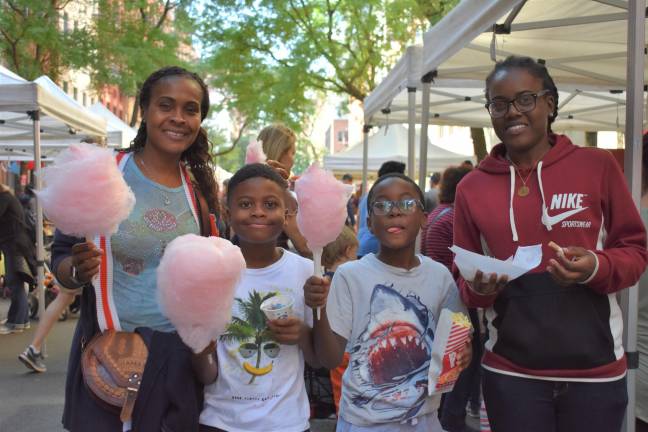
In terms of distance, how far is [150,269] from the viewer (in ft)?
6.70

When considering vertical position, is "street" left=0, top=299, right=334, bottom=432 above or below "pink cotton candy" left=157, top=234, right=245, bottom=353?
below

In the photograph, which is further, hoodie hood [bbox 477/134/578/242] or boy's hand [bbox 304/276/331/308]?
hoodie hood [bbox 477/134/578/242]

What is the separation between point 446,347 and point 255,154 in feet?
3.99

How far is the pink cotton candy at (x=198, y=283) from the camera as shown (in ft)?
5.48

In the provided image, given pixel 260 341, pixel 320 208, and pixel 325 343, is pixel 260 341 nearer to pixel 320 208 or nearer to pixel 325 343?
pixel 325 343

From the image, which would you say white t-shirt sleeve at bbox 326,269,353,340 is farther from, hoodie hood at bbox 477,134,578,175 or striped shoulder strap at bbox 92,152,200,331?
striped shoulder strap at bbox 92,152,200,331

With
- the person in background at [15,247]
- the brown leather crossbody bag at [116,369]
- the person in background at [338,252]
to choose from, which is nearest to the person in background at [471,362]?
the person in background at [338,252]

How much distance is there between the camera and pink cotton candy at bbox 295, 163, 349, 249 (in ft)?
6.75

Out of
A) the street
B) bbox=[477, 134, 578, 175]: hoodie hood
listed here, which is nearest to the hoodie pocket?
bbox=[477, 134, 578, 175]: hoodie hood

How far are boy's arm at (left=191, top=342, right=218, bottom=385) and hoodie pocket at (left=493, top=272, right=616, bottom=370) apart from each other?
91 centimetres

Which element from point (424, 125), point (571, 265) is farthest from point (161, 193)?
point (424, 125)

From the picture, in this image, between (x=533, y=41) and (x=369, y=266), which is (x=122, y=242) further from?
(x=533, y=41)

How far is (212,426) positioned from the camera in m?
2.12

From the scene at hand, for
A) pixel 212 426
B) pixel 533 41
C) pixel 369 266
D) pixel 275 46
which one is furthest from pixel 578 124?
pixel 275 46
